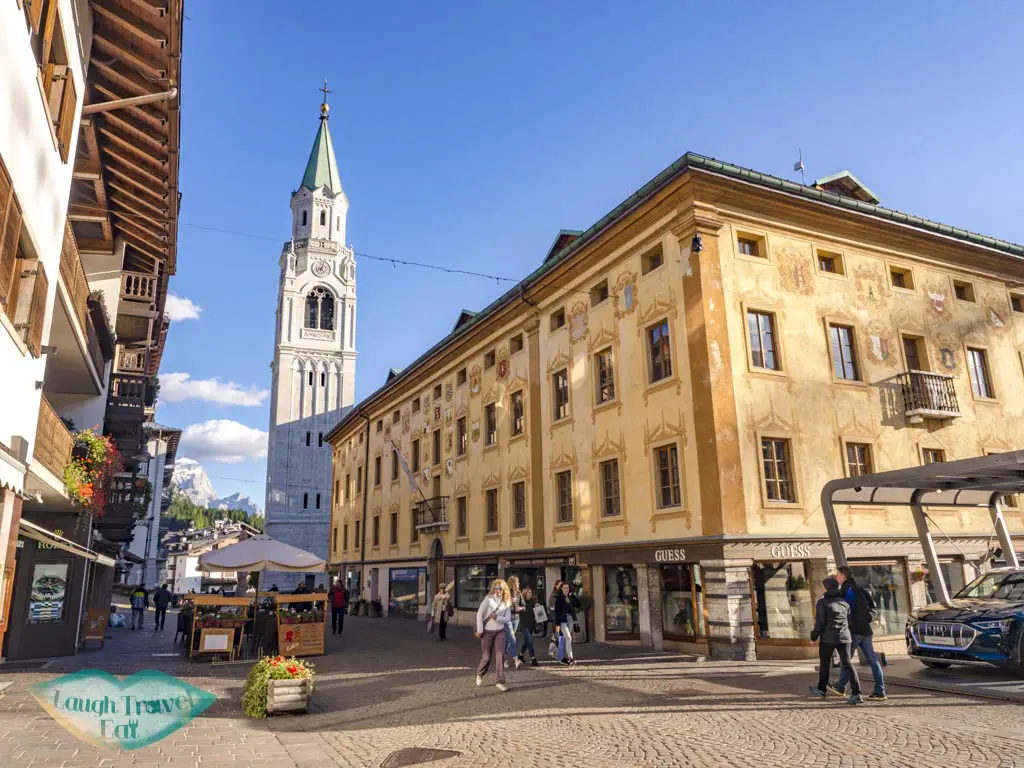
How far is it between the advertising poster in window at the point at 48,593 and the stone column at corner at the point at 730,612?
15491 millimetres

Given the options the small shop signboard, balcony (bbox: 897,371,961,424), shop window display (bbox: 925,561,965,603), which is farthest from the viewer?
balcony (bbox: 897,371,961,424)

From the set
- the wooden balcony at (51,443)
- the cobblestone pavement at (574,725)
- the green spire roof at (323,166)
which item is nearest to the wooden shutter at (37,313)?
the wooden balcony at (51,443)

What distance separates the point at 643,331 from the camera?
20125mm

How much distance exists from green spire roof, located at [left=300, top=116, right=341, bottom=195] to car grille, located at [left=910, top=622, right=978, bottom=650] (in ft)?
282

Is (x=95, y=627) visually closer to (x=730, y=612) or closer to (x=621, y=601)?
(x=621, y=601)

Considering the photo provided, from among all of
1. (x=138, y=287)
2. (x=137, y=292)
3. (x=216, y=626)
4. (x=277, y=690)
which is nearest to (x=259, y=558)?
(x=216, y=626)

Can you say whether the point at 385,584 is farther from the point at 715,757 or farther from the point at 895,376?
the point at 715,757

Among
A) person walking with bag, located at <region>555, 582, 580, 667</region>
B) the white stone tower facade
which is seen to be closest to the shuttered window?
person walking with bag, located at <region>555, 582, 580, 667</region>

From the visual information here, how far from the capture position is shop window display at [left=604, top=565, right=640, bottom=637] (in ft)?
64.1

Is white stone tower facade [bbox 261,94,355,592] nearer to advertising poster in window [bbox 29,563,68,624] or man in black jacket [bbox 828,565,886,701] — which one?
advertising poster in window [bbox 29,563,68,624]

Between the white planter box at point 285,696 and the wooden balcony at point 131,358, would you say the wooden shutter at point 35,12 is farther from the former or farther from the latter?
the wooden balcony at point 131,358

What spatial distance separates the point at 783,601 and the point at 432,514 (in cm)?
1854

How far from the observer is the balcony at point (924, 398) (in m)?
20.0

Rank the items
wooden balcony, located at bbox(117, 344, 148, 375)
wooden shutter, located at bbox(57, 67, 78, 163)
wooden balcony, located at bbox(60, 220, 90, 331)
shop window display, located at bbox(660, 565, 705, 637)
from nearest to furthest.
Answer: wooden shutter, located at bbox(57, 67, 78, 163) < wooden balcony, located at bbox(60, 220, 90, 331) < shop window display, located at bbox(660, 565, 705, 637) < wooden balcony, located at bbox(117, 344, 148, 375)
